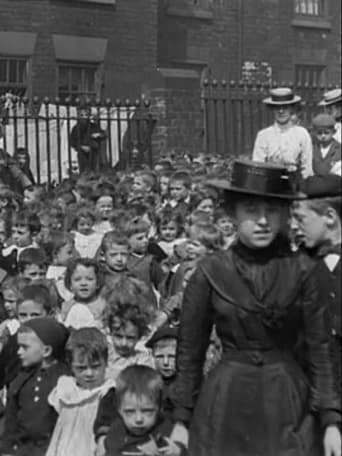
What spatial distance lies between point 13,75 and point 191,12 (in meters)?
5.51

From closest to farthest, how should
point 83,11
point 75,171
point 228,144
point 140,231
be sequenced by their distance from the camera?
point 140,231
point 75,171
point 228,144
point 83,11

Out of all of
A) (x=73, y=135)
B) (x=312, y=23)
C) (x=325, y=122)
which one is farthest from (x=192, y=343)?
(x=312, y=23)

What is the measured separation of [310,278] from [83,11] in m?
17.9

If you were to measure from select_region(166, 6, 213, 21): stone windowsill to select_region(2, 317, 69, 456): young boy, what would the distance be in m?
19.1

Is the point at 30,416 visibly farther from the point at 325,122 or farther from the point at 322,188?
the point at 325,122

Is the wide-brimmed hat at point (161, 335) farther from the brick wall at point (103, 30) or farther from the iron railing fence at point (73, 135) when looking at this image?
the brick wall at point (103, 30)

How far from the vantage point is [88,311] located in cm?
773

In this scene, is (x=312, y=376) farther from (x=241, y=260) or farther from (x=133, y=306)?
(x=133, y=306)

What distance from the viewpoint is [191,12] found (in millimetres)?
25344

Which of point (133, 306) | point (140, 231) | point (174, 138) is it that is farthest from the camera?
point (174, 138)

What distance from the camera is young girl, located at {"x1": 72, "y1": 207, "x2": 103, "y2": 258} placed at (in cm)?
1048

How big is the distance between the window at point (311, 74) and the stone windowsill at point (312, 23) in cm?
98

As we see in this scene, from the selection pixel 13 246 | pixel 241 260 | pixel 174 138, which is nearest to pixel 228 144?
pixel 174 138

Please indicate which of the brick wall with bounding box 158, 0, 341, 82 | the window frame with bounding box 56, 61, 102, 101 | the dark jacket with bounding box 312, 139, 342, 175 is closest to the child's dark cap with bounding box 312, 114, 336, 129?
the dark jacket with bounding box 312, 139, 342, 175
